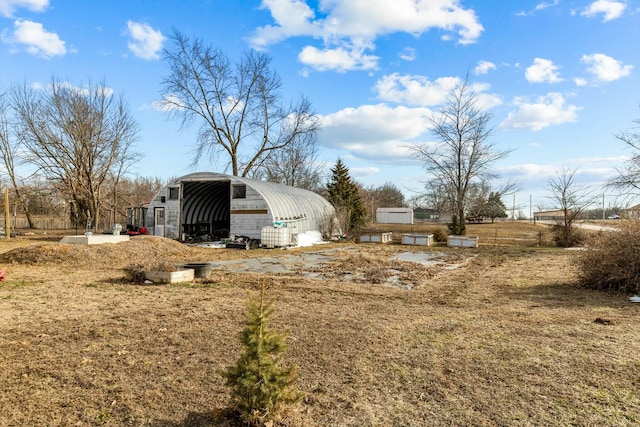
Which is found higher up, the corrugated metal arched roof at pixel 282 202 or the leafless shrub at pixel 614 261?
the corrugated metal arched roof at pixel 282 202

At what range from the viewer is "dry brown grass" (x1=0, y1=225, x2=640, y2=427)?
3.46 metres

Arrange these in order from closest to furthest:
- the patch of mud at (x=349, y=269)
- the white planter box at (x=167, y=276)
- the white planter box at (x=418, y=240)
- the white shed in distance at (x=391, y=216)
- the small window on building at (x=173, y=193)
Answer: the white planter box at (x=167, y=276) → the patch of mud at (x=349, y=269) → the small window on building at (x=173, y=193) → the white planter box at (x=418, y=240) → the white shed in distance at (x=391, y=216)

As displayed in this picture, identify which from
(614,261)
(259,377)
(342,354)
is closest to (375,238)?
(614,261)

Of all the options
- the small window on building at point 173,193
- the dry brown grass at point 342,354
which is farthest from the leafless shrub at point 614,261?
the small window on building at point 173,193

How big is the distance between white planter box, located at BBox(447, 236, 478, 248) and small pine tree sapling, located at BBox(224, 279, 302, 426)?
22.4 meters

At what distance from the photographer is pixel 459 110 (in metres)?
30.4

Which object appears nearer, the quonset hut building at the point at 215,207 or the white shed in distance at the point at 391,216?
the quonset hut building at the point at 215,207

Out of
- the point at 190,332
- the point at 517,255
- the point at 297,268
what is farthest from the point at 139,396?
the point at 517,255

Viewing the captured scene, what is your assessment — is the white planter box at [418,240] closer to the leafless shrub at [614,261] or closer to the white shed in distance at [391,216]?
the leafless shrub at [614,261]

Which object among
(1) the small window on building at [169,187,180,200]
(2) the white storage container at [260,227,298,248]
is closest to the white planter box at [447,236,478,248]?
(2) the white storage container at [260,227,298,248]

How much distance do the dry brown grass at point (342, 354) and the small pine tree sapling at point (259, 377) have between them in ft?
1.09

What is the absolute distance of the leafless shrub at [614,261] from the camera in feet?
29.4

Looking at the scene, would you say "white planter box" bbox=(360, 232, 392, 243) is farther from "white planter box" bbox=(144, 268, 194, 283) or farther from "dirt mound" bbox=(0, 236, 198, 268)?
"white planter box" bbox=(144, 268, 194, 283)

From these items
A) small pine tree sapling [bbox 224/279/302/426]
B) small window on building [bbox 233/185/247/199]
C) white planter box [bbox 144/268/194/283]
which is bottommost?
white planter box [bbox 144/268/194/283]
